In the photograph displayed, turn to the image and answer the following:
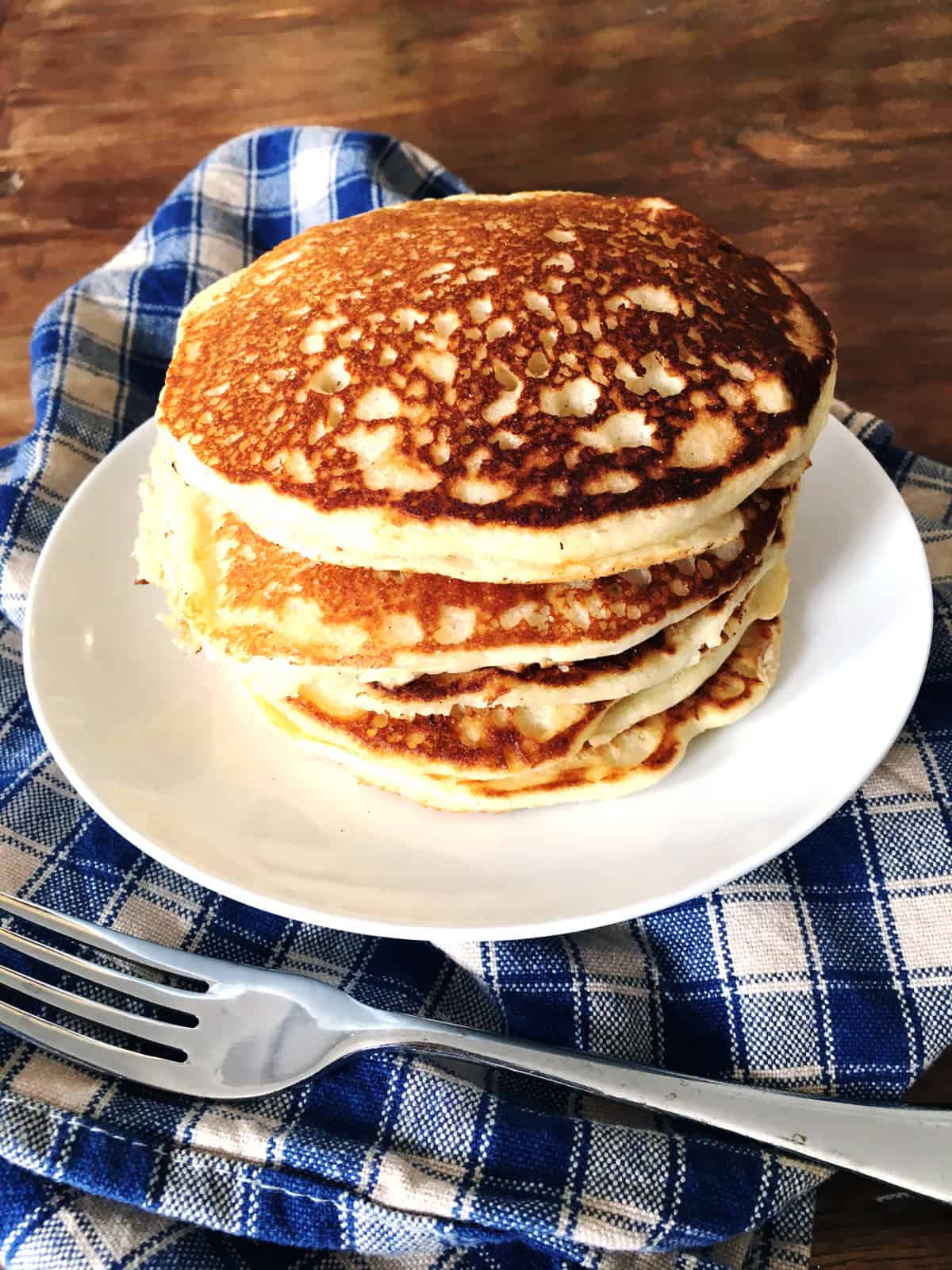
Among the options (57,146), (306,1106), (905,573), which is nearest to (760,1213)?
(306,1106)

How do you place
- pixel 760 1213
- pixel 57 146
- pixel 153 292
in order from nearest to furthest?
pixel 760 1213, pixel 153 292, pixel 57 146

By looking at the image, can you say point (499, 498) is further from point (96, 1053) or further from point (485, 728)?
point (96, 1053)

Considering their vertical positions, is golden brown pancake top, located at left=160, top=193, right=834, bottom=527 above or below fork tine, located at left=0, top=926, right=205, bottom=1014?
above

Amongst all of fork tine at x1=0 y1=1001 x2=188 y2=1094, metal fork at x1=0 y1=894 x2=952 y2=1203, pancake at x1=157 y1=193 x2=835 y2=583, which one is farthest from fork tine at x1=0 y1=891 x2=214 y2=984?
pancake at x1=157 y1=193 x2=835 y2=583

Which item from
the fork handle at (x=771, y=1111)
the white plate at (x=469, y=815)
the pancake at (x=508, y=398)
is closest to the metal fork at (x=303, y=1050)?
the fork handle at (x=771, y=1111)

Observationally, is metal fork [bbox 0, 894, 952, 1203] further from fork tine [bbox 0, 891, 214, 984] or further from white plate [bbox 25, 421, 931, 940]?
white plate [bbox 25, 421, 931, 940]

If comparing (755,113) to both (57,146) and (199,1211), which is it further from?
(199,1211)

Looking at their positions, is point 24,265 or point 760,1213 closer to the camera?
point 760,1213

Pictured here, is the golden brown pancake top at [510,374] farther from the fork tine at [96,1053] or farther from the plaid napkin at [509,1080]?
the fork tine at [96,1053]
